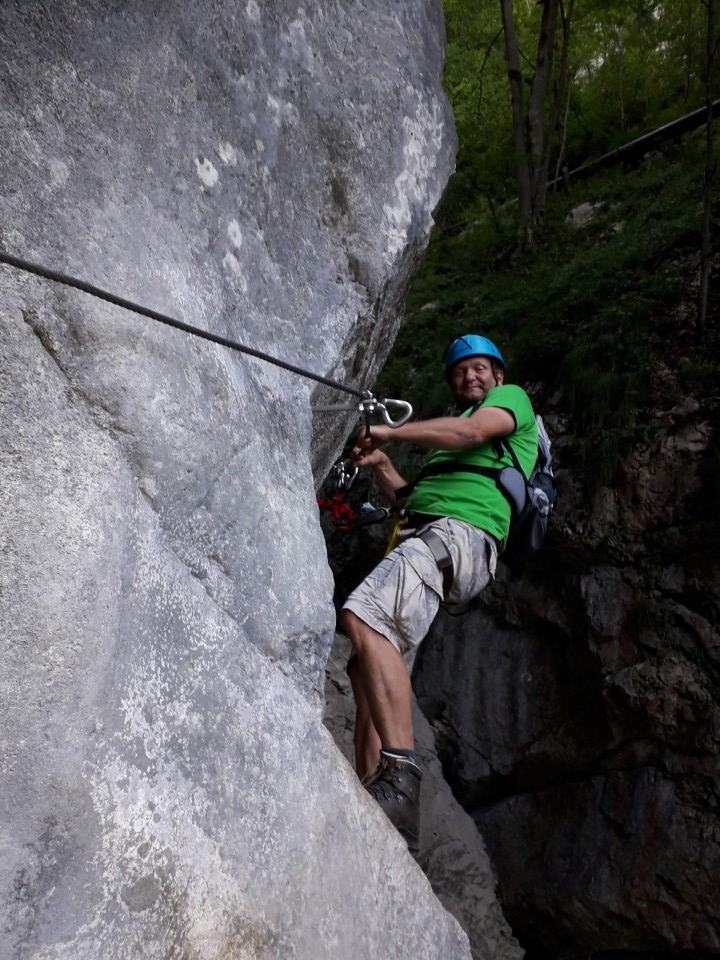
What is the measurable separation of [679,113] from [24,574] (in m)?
13.6

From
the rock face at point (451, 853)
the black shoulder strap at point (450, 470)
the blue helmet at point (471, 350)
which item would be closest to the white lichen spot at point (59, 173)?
the black shoulder strap at point (450, 470)

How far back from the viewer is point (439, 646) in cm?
664

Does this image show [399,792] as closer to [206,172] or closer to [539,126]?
[206,172]

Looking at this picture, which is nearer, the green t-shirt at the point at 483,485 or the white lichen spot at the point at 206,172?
the white lichen spot at the point at 206,172

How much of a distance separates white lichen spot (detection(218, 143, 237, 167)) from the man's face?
6.14ft

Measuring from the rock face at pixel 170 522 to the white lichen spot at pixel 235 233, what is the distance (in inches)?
1.0

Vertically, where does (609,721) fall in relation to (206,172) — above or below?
below

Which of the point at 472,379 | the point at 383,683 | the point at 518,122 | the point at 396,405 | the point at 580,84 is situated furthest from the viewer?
the point at 580,84

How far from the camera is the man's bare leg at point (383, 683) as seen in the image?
2.86m

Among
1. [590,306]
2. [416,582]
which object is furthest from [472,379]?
[590,306]

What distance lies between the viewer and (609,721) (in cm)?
545

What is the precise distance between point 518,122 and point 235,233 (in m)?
10.1

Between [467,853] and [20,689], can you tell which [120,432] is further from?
[467,853]

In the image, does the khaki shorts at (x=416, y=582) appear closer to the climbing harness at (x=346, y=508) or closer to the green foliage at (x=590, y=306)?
the climbing harness at (x=346, y=508)
